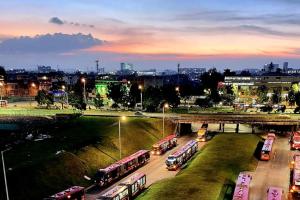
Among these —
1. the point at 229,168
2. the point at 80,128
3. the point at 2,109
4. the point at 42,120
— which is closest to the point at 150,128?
the point at 80,128

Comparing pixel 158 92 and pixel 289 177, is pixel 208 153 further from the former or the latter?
pixel 158 92

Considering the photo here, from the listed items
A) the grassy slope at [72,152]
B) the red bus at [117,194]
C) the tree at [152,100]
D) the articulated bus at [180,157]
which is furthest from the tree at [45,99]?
the red bus at [117,194]

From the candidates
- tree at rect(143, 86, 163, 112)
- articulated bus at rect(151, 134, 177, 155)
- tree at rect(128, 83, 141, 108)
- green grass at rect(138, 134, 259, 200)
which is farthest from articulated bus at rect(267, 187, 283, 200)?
tree at rect(128, 83, 141, 108)

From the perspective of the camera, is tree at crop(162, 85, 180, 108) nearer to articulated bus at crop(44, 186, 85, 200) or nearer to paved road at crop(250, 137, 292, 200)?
paved road at crop(250, 137, 292, 200)

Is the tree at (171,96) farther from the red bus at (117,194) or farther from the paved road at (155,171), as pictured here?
the red bus at (117,194)

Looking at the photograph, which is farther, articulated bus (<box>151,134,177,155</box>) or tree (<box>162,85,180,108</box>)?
tree (<box>162,85,180,108</box>)

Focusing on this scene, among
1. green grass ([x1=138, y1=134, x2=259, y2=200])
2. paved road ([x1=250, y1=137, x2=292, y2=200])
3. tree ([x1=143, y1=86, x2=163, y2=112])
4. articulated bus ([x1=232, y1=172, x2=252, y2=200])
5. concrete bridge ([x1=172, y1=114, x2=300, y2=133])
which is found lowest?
paved road ([x1=250, y1=137, x2=292, y2=200])

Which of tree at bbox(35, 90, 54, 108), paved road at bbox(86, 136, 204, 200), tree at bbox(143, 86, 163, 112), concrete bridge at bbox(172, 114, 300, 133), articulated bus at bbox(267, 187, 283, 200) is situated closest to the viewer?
articulated bus at bbox(267, 187, 283, 200)
